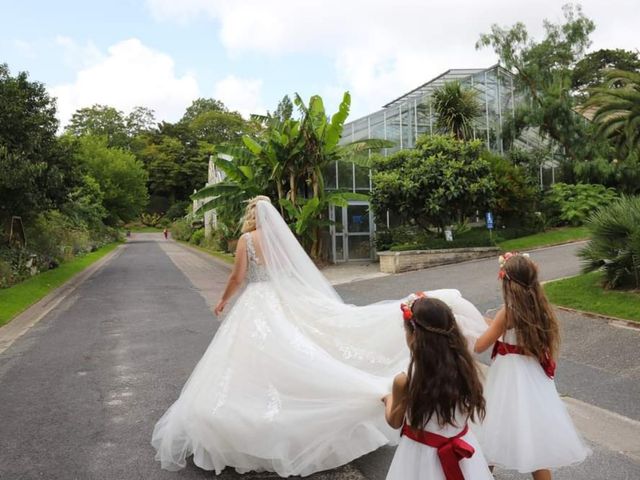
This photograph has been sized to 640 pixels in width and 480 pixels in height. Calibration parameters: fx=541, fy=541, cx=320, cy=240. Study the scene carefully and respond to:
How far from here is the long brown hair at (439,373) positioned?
2.58 m

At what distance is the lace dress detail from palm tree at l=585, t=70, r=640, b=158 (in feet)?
51.9

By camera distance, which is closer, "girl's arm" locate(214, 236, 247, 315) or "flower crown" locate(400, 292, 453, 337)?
"flower crown" locate(400, 292, 453, 337)

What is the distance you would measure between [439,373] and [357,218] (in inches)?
819

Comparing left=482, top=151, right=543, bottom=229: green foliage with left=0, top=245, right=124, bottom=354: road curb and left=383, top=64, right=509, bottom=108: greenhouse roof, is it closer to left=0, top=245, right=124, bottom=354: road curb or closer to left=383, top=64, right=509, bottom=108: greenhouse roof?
left=383, top=64, right=509, bottom=108: greenhouse roof

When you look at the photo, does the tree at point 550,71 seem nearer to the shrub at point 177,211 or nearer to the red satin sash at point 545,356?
the red satin sash at point 545,356

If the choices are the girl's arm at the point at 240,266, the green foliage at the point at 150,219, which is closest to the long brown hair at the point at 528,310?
the girl's arm at the point at 240,266

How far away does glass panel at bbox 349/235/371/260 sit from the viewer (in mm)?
23344

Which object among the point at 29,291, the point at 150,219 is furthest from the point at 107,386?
the point at 150,219

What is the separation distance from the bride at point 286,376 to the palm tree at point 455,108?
67.7 feet

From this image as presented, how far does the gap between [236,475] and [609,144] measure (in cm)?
2569

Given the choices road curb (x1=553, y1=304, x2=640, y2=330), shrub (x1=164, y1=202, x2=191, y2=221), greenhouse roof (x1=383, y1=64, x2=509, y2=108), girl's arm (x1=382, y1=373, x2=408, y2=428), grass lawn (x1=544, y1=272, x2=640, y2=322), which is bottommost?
road curb (x1=553, y1=304, x2=640, y2=330)

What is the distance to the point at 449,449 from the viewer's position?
2.54 meters

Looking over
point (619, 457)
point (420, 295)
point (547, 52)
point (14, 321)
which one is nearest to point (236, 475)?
point (420, 295)

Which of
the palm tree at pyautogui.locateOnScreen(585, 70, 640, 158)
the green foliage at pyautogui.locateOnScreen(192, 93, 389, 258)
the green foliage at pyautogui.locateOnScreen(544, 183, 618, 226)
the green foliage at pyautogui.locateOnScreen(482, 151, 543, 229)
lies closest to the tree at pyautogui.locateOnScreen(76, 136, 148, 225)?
the green foliage at pyautogui.locateOnScreen(192, 93, 389, 258)
